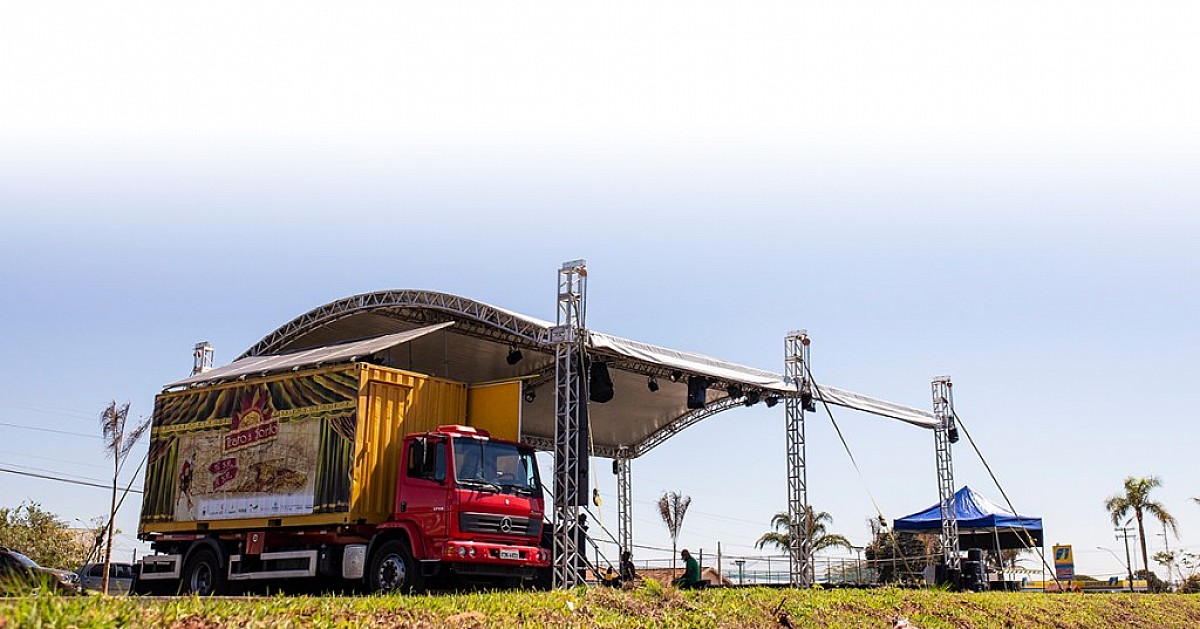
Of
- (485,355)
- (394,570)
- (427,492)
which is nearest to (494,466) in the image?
(427,492)

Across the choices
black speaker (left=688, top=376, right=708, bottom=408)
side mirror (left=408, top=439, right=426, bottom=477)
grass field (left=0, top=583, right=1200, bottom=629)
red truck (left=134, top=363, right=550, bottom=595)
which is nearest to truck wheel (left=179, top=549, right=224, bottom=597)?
red truck (left=134, top=363, right=550, bottom=595)

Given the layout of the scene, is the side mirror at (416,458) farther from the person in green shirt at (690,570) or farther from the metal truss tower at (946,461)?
the metal truss tower at (946,461)

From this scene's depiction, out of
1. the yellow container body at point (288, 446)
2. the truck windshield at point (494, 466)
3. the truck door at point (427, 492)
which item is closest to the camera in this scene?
the truck door at point (427, 492)

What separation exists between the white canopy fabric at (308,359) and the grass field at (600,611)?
5.54 m

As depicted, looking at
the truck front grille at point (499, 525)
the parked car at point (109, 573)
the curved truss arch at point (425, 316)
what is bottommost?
the parked car at point (109, 573)

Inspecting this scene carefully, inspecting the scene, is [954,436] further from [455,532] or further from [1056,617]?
[455,532]

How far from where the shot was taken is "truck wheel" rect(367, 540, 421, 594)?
46.4ft

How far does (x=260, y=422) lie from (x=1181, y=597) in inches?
931

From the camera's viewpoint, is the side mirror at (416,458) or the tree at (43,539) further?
the tree at (43,539)

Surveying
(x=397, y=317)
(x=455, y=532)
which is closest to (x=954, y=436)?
(x=397, y=317)

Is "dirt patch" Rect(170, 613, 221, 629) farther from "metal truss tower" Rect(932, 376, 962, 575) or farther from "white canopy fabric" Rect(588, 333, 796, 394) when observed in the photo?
"metal truss tower" Rect(932, 376, 962, 575)

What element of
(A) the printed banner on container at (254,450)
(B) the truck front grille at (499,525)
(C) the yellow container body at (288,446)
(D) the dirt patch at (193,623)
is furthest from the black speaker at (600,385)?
(D) the dirt patch at (193,623)

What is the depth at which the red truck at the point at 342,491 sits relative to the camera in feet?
47.4

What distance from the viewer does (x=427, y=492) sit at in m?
14.5
